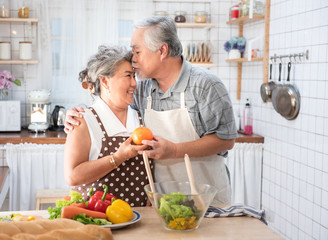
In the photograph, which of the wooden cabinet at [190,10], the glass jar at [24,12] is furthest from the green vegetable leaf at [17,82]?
the wooden cabinet at [190,10]

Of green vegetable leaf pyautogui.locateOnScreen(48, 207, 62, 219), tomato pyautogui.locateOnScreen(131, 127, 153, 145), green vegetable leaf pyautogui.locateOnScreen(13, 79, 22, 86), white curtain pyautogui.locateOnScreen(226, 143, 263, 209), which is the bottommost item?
white curtain pyautogui.locateOnScreen(226, 143, 263, 209)

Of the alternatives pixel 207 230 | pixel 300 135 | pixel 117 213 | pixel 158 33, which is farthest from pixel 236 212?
pixel 300 135

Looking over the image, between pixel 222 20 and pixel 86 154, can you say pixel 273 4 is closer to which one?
pixel 222 20

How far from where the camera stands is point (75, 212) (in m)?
1.57

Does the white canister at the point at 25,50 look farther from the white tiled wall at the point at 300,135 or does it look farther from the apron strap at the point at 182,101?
the apron strap at the point at 182,101

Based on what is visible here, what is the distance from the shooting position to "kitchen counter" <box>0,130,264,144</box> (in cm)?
386

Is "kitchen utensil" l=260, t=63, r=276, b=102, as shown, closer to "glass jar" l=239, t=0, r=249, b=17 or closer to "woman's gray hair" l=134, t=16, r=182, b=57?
"glass jar" l=239, t=0, r=249, b=17

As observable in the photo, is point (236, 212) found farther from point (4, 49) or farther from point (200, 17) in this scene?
point (4, 49)

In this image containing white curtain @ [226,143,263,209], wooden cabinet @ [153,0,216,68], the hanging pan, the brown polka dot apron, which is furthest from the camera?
wooden cabinet @ [153,0,216,68]

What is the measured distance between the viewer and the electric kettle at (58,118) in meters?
4.30

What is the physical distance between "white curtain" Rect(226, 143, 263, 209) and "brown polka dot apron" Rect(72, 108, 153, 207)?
210 centimetres

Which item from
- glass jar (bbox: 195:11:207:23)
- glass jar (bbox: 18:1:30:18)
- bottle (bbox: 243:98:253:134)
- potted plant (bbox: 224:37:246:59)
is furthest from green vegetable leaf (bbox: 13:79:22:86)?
bottle (bbox: 243:98:253:134)

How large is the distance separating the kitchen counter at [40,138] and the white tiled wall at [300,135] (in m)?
0.14

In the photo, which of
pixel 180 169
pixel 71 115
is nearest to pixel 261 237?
pixel 180 169
